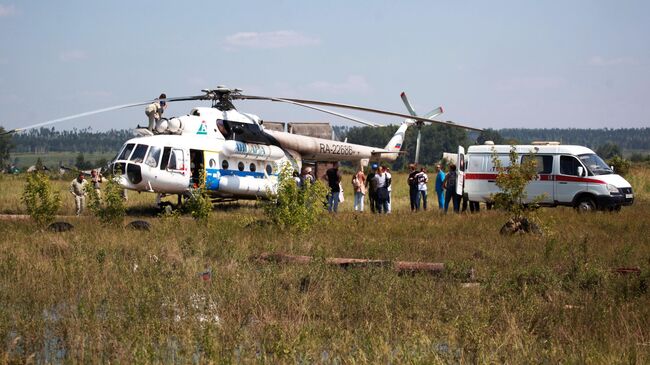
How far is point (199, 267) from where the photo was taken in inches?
513

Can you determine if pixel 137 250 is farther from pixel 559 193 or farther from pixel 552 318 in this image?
pixel 559 193

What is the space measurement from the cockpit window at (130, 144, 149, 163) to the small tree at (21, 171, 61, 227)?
11.8ft

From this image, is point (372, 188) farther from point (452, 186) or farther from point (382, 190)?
point (452, 186)

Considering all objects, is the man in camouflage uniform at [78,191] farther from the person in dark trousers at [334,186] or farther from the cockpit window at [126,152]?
the person in dark trousers at [334,186]

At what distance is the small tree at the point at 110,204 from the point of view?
1862 cm

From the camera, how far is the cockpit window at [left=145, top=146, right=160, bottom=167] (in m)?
22.6

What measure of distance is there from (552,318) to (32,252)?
8972mm

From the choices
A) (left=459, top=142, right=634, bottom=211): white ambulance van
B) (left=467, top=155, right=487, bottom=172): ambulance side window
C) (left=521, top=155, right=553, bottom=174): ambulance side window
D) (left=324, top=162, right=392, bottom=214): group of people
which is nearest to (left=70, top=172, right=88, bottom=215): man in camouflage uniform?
(left=324, top=162, right=392, bottom=214): group of people

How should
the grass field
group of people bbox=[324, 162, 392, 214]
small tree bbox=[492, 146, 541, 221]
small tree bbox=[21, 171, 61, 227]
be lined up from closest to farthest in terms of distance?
the grass field → small tree bbox=[492, 146, 541, 221] → small tree bbox=[21, 171, 61, 227] → group of people bbox=[324, 162, 392, 214]

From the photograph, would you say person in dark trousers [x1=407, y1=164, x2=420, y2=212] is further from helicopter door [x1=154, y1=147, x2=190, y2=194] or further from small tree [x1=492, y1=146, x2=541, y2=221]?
small tree [x1=492, y1=146, x2=541, y2=221]

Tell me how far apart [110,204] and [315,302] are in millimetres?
9352

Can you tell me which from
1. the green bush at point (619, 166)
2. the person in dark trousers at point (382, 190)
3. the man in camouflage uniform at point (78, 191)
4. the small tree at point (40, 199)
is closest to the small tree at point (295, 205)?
the small tree at point (40, 199)

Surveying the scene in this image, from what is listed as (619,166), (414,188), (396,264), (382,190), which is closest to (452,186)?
(414,188)

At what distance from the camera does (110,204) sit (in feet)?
61.5
